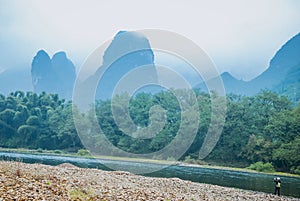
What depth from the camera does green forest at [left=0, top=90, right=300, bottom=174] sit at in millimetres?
53875

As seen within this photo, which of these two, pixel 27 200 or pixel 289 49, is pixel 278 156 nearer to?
pixel 27 200

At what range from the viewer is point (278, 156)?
5041cm

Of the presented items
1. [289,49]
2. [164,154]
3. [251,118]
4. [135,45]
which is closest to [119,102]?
[164,154]

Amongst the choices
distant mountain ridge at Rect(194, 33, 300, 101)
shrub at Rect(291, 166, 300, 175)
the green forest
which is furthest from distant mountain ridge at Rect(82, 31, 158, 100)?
shrub at Rect(291, 166, 300, 175)

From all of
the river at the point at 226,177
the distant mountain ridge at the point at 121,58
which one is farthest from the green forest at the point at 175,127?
the distant mountain ridge at the point at 121,58

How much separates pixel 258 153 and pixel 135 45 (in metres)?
114

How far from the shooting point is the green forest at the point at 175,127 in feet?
177

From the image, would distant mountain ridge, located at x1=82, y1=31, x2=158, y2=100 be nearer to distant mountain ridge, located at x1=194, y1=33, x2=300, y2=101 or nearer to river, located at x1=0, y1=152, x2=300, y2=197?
distant mountain ridge, located at x1=194, y1=33, x2=300, y2=101

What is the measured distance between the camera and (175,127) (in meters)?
67.8

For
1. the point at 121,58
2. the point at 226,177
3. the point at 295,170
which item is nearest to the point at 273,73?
the point at 121,58

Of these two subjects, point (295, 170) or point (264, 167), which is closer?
point (295, 170)

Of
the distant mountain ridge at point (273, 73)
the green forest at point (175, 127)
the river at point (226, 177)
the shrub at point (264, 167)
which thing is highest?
the distant mountain ridge at point (273, 73)

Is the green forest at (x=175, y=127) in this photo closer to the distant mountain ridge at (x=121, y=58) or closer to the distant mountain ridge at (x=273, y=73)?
the distant mountain ridge at (x=121, y=58)

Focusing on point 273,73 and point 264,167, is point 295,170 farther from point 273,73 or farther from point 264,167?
point 273,73
